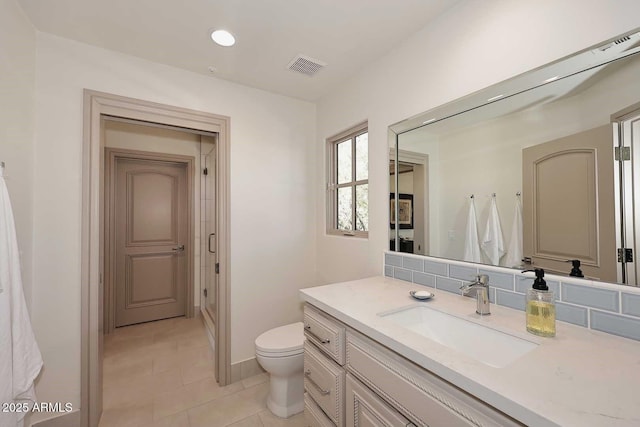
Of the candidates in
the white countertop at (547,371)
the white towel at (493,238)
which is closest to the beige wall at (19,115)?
the white countertop at (547,371)

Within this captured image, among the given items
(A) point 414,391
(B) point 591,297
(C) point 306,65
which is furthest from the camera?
(C) point 306,65

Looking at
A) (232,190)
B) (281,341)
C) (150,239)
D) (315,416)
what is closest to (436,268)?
(315,416)

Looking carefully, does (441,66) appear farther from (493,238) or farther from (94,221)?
(94,221)

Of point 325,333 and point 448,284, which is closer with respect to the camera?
point 325,333

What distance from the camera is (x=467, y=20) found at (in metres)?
1.37

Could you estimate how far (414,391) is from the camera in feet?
2.73

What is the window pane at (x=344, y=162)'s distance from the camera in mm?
2348

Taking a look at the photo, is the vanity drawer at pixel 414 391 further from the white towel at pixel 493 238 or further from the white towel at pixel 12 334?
the white towel at pixel 12 334

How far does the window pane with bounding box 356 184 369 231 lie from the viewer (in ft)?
6.92

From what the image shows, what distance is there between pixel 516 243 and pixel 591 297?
0.32 meters

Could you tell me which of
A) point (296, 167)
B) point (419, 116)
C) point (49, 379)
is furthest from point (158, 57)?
point (49, 379)

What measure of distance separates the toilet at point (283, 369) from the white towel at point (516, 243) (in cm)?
133

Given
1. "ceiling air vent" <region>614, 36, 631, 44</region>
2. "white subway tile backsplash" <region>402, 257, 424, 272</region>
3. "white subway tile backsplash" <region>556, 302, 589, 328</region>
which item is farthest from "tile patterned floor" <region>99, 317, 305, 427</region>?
"ceiling air vent" <region>614, 36, 631, 44</region>

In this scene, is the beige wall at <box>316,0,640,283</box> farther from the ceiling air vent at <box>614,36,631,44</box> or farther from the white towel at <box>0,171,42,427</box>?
the white towel at <box>0,171,42,427</box>
